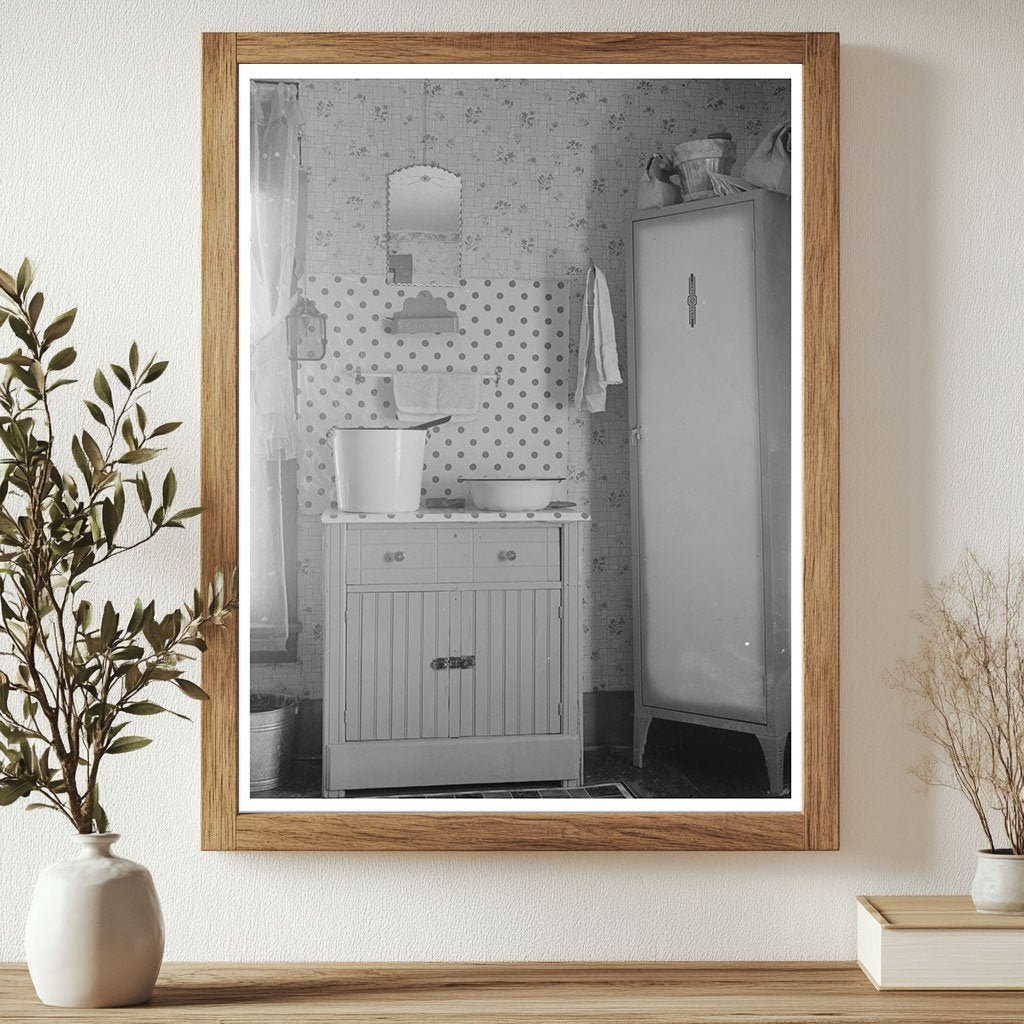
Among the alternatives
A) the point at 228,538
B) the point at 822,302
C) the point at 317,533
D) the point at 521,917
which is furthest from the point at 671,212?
the point at 521,917

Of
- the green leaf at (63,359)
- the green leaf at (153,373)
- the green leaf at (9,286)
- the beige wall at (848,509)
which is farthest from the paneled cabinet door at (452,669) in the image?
→ the green leaf at (9,286)

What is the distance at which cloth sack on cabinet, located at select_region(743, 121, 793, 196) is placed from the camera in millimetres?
1730

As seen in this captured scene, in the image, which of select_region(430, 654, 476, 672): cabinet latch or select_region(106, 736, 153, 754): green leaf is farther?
select_region(430, 654, 476, 672): cabinet latch

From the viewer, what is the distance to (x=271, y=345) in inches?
68.2

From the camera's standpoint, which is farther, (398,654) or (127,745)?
(398,654)

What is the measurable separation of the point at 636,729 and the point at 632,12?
47.4 inches

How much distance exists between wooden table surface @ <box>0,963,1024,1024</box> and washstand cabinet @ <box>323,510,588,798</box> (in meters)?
0.33

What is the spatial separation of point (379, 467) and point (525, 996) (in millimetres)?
851

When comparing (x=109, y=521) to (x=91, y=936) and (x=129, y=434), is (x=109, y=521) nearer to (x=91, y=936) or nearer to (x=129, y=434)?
(x=129, y=434)

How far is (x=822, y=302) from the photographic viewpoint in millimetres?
1721

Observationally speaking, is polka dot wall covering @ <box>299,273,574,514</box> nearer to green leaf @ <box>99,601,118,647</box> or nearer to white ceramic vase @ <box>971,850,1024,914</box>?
green leaf @ <box>99,601,118,647</box>

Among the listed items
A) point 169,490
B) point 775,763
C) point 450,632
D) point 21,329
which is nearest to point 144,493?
point 169,490

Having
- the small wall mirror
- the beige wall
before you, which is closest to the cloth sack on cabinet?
the beige wall

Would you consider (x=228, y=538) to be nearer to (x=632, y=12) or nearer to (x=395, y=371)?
(x=395, y=371)
